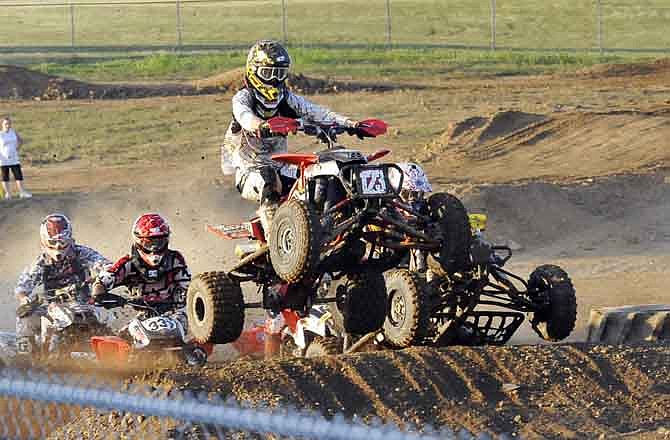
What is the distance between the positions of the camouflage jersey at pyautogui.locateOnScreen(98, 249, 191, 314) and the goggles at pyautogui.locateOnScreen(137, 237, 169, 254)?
112 millimetres

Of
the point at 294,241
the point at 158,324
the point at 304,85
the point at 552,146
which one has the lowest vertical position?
the point at 552,146

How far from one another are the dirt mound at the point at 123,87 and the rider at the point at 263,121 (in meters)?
19.8

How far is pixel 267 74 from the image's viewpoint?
430 inches

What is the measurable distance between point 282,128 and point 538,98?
20.8m

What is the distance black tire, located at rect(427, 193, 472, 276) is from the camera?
33.4 feet

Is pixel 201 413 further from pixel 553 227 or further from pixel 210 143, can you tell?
pixel 210 143

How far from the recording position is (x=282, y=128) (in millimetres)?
9930

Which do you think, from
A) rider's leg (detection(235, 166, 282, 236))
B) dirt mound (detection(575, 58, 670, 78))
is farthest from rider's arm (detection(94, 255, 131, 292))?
dirt mound (detection(575, 58, 670, 78))

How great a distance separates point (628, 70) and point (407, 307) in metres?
24.1

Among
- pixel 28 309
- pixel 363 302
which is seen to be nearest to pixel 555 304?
pixel 363 302

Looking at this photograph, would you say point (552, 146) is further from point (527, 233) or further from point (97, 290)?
point (97, 290)

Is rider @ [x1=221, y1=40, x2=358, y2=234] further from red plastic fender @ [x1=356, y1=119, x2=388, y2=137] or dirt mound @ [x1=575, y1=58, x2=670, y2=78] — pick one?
dirt mound @ [x1=575, y1=58, x2=670, y2=78]

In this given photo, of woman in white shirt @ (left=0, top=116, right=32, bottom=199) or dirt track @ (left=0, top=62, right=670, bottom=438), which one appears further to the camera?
woman in white shirt @ (left=0, top=116, right=32, bottom=199)

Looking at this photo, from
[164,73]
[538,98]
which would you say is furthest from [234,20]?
[538,98]
